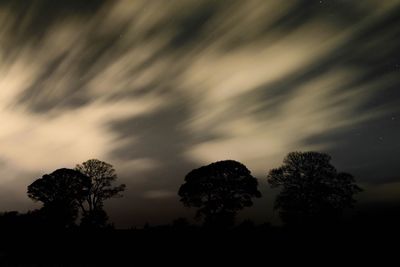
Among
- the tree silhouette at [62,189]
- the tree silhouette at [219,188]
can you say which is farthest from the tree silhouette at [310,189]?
the tree silhouette at [62,189]

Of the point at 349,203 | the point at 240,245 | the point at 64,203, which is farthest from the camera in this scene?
the point at 64,203

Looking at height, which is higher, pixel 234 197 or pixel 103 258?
pixel 234 197

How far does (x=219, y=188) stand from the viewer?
161ft

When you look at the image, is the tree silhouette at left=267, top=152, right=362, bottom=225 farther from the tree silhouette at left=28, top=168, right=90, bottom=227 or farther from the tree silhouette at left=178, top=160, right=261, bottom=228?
the tree silhouette at left=28, top=168, right=90, bottom=227

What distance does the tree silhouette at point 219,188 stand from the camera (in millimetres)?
48094

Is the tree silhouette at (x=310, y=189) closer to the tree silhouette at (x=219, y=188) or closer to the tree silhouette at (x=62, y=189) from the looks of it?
the tree silhouette at (x=219, y=188)

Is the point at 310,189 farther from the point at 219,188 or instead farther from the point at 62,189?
Result: the point at 62,189

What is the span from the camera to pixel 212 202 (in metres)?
48.7

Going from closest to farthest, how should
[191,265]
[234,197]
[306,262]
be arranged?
[306,262], [191,265], [234,197]

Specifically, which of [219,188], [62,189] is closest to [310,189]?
[219,188]

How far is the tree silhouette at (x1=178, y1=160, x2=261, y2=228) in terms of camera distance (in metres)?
48.1

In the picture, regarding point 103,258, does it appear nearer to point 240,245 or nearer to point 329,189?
point 240,245

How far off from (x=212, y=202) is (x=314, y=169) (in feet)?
48.0

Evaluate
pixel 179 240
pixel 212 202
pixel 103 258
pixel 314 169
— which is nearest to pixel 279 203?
pixel 314 169
